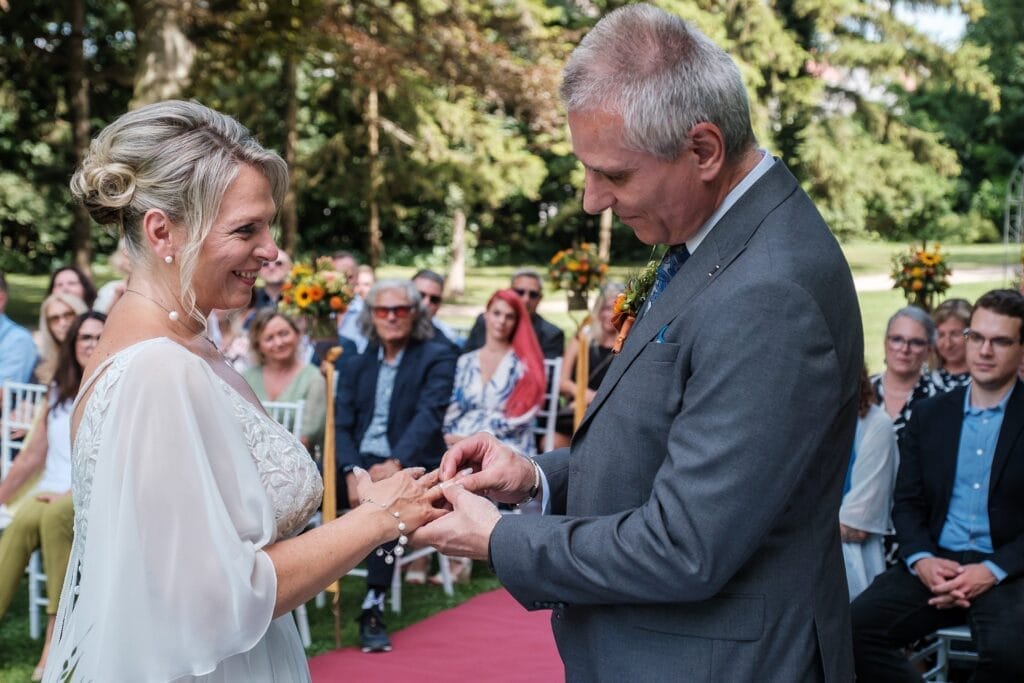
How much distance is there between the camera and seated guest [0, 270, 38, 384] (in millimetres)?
7723

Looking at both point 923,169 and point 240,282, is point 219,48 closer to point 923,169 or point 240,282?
point 240,282

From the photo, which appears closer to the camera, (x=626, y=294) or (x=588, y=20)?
(x=626, y=294)

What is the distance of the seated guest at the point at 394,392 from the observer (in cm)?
673

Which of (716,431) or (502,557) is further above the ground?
(716,431)

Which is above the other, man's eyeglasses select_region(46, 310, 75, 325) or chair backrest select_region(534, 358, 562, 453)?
man's eyeglasses select_region(46, 310, 75, 325)

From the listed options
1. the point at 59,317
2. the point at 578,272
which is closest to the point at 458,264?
the point at 578,272

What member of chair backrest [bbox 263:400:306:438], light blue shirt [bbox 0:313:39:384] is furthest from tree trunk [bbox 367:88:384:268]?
chair backrest [bbox 263:400:306:438]

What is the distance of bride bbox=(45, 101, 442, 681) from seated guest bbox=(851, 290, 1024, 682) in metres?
2.81

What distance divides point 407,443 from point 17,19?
43.6 feet

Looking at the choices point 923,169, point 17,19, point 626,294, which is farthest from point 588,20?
point 626,294

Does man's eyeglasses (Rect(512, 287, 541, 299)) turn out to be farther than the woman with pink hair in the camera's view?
Yes

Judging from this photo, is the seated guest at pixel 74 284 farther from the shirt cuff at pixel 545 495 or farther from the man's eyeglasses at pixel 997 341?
the shirt cuff at pixel 545 495

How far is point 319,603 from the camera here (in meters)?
6.96

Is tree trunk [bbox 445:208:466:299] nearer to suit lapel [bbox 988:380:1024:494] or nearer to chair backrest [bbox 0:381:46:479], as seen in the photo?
chair backrest [bbox 0:381:46:479]
